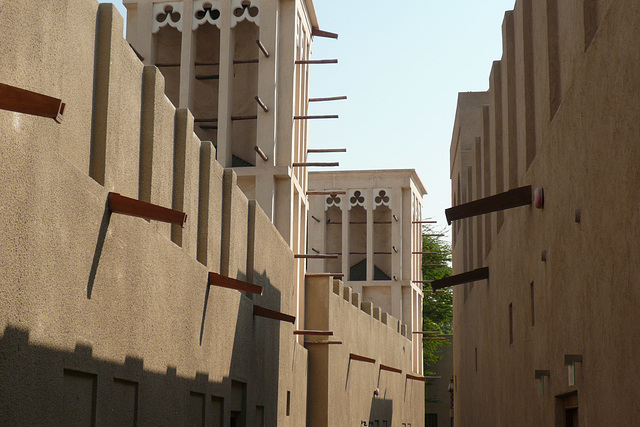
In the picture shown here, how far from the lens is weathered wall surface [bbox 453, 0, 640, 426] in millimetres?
6375

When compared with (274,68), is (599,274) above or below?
below

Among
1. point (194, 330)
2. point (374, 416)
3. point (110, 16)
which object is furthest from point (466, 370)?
point (110, 16)

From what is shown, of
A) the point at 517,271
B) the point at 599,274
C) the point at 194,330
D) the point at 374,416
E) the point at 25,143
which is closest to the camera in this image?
the point at 25,143

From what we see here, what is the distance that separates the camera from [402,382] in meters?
35.2

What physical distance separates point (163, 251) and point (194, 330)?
179 centimetres

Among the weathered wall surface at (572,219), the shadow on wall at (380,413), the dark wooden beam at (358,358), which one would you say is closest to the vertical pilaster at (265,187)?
the dark wooden beam at (358,358)

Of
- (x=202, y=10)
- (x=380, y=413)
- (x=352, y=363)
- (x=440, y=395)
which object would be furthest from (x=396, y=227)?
(x=202, y=10)

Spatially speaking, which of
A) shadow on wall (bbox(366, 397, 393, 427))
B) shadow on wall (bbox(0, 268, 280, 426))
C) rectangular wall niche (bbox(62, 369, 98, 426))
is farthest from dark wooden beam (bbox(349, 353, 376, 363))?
rectangular wall niche (bbox(62, 369, 98, 426))

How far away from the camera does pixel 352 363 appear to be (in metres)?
25.3

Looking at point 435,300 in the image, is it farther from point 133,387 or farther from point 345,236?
point 133,387

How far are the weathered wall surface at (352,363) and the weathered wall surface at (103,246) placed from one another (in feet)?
26.5

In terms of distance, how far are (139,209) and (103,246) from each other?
1.72 ft

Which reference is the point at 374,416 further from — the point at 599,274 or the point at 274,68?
the point at 599,274

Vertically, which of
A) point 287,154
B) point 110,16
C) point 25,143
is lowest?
point 25,143
